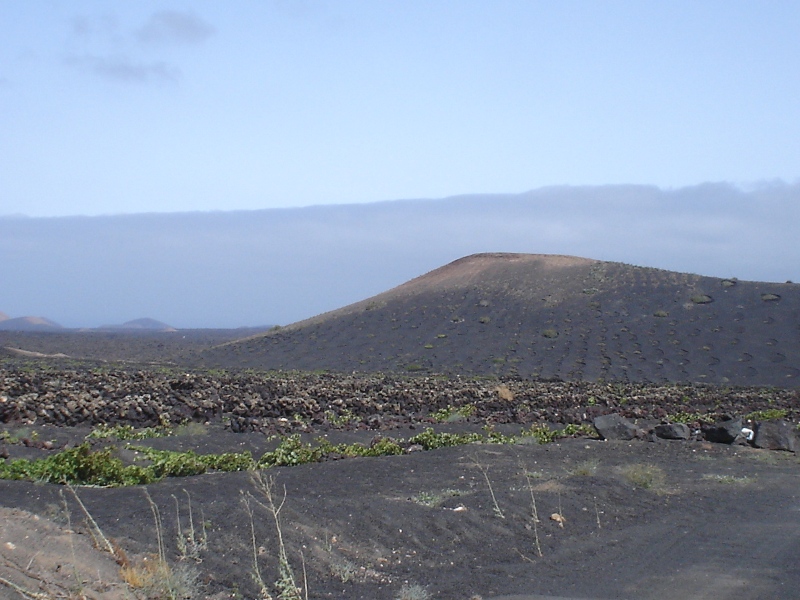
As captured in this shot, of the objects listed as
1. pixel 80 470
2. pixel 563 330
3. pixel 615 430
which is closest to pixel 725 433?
pixel 615 430

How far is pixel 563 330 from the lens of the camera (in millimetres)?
52844

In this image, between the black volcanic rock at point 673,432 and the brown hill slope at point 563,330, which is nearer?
the black volcanic rock at point 673,432

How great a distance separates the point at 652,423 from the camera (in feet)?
68.5

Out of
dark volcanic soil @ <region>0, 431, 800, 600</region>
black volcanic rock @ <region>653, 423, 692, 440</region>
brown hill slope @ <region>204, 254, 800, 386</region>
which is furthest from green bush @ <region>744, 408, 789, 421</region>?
brown hill slope @ <region>204, 254, 800, 386</region>

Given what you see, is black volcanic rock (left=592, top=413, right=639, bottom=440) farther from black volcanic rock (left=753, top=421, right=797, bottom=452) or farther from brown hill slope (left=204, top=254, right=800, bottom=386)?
brown hill slope (left=204, top=254, right=800, bottom=386)

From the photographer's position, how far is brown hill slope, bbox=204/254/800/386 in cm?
4416

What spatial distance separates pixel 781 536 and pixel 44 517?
7713 millimetres

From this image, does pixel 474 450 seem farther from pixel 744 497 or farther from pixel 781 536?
pixel 781 536

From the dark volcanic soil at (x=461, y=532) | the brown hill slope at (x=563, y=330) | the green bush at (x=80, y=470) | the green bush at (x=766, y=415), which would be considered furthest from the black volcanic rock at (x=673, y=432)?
the brown hill slope at (x=563, y=330)

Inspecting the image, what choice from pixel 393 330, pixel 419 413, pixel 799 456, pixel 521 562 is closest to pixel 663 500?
pixel 521 562

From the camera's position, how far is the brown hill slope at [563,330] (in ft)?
145

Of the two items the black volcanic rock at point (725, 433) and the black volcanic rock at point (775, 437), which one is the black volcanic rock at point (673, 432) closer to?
the black volcanic rock at point (725, 433)

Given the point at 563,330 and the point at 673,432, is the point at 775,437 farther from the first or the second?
the point at 563,330

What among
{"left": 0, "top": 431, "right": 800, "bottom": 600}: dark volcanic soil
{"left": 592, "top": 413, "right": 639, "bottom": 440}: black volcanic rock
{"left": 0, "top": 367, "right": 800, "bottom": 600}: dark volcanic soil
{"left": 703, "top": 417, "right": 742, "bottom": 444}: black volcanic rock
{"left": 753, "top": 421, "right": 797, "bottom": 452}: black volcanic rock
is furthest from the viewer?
{"left": 592, "top": 413, "right": 639, "bottom": 440}: black volcanic rock
